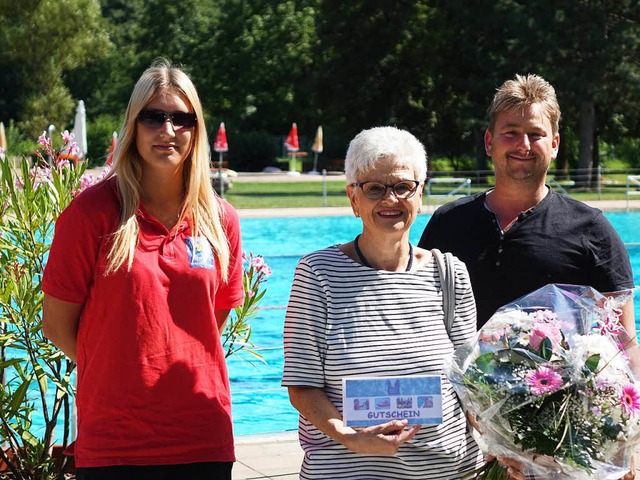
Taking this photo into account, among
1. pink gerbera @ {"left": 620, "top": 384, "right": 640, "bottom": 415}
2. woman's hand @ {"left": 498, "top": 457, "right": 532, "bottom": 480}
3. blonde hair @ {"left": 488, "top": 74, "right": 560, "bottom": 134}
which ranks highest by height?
blonde hair @ {"left": 488, "top": 74, "right": 560, "bottom": 134}

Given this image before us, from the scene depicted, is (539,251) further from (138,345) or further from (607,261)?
(138,345)

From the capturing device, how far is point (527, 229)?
3377 mm

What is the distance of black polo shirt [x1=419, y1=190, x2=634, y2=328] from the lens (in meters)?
3.29

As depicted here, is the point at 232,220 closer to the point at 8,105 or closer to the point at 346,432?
the point at 346,432

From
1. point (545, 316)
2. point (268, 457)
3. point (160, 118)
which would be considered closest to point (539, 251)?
point (545, 316)

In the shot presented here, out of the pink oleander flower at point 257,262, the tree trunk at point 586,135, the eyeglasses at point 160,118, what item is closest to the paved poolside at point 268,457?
the pink oleander flower at point 257,262

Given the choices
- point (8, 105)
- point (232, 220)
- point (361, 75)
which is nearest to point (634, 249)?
point (232, 220)

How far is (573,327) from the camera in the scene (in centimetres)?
258

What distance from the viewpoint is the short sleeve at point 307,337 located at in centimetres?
262

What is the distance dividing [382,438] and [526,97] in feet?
4.45

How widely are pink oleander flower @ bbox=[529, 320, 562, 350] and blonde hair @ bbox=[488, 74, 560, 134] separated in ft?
3.25

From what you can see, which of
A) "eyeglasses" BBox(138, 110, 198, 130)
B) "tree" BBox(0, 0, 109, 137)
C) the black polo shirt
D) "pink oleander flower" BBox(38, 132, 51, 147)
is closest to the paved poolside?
"pink oleander flower" BBox(38, 132, 51, 147)

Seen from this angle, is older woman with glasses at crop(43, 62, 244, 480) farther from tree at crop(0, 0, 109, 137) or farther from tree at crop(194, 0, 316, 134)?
tree at crop(194, 0, 316, 134)

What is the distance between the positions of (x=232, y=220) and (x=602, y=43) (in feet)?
95.7
